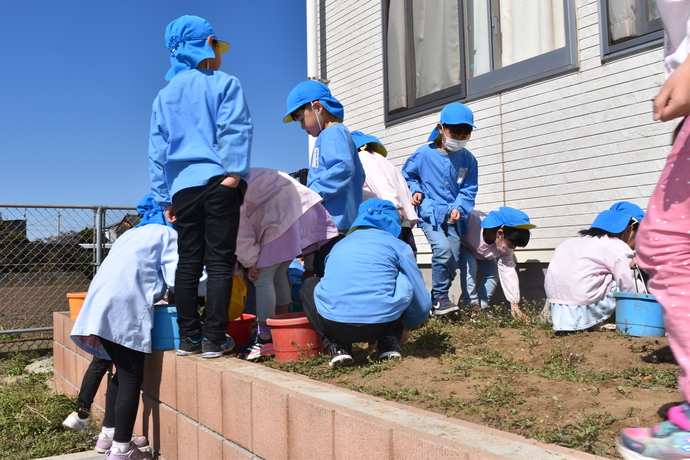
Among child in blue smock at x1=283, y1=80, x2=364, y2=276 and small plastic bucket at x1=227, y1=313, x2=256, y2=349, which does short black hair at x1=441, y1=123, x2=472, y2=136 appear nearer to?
child in blue smock at x1=283, y1=80, x2=364, y2=276

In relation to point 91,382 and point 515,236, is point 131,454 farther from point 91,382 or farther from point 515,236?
point 515,236

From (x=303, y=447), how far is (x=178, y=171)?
1.91 meters

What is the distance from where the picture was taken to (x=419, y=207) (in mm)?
5867

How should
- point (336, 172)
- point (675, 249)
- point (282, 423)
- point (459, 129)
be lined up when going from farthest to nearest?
point (459, 129)
point (336, 172)
point (282, 423)
point (675, 249)

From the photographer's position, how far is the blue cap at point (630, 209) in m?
4.75

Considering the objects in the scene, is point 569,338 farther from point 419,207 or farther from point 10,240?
point 10,240

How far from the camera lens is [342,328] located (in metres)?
3.39

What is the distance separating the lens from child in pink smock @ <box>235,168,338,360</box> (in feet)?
13.2

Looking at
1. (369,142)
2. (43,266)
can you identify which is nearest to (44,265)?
(43,266)

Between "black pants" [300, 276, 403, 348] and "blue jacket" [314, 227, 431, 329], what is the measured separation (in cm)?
4

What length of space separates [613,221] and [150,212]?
3.30 metres

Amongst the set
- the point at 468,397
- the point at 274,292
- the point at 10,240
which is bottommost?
the point at 468,397

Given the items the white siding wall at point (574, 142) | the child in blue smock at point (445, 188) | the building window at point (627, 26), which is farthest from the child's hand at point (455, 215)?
the building window at point (627, 26)

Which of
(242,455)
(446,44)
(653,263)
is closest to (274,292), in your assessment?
A: (242,455)
